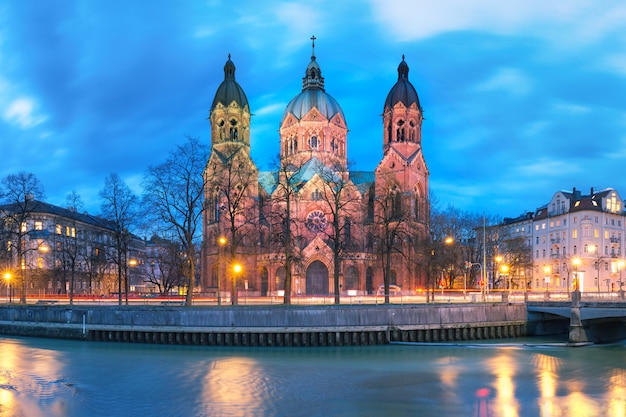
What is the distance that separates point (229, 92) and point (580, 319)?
6698 centimetres

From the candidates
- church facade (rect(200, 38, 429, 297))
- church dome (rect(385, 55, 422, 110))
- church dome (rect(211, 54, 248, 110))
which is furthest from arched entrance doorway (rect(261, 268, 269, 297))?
church dome (rect(385, 55, 422, 110))

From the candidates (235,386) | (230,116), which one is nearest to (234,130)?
(230,116)

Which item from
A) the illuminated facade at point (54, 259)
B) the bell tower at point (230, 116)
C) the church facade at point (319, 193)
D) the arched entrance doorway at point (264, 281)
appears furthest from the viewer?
the bell tower at point (230, 116)

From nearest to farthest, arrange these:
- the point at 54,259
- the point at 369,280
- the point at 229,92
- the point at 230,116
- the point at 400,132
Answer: the point at 369,280 < the point at 54,259 < the point at 230,116 < the point at 229,92 < the point at 400,132

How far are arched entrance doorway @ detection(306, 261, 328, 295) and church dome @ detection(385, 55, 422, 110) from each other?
3153 centimetres

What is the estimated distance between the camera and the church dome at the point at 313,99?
347ft

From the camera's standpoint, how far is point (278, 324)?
46344 mm

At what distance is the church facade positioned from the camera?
284 ft

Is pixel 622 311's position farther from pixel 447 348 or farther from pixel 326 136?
pixel 326 136

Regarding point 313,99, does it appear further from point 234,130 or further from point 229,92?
point 234,130

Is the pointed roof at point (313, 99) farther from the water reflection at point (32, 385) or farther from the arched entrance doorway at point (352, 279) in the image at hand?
the water reflection at point (32, 385)

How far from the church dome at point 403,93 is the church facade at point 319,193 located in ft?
0.53

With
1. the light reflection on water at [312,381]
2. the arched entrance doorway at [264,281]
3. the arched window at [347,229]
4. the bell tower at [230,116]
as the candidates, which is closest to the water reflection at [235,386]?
the light reflection on water at [312,381]

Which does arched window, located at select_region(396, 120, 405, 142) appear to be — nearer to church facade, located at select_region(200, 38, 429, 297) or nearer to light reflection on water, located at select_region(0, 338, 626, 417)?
church facade, located at select_region(200, 38, 429, 297)
